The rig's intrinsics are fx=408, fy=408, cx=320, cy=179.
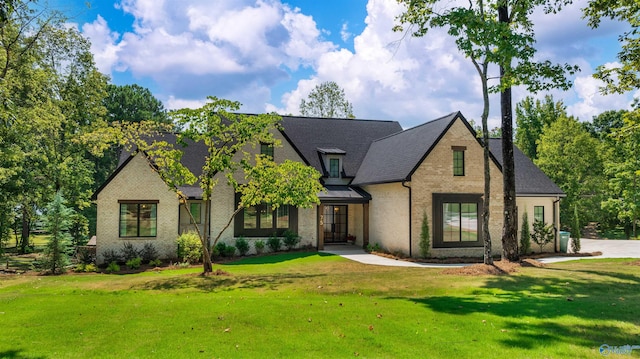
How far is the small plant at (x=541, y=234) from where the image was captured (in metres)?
22.7

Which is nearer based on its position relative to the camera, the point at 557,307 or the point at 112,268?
the point at 557,307

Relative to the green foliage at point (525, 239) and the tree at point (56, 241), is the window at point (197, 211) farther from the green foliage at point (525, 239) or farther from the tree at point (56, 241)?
the green foliage at point (525, 239)

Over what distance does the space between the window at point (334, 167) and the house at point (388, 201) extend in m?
1.01

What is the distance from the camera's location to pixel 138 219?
66.4 feet

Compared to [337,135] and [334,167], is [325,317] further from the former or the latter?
[337,135]

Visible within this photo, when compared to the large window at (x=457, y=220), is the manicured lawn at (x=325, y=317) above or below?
below

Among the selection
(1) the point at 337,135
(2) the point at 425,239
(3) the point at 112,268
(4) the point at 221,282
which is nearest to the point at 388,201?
(2) the point at 425,239

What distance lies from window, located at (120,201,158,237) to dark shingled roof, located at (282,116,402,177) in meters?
9.84

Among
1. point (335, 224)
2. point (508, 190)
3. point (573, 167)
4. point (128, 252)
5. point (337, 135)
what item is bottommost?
point (128, 252)

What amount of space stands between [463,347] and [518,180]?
19.5m

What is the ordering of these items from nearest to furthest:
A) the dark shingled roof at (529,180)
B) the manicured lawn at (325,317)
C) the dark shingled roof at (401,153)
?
the manicured lawn at (325,317), the dark shingled roof at (401,153), the dark shingled roof at (529,180)

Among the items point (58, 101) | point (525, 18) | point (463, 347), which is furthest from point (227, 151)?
point (58, 101)

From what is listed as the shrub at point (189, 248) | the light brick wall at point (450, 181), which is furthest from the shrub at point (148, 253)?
the light brick wall at point (450, 181)

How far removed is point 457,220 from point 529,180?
669cm
